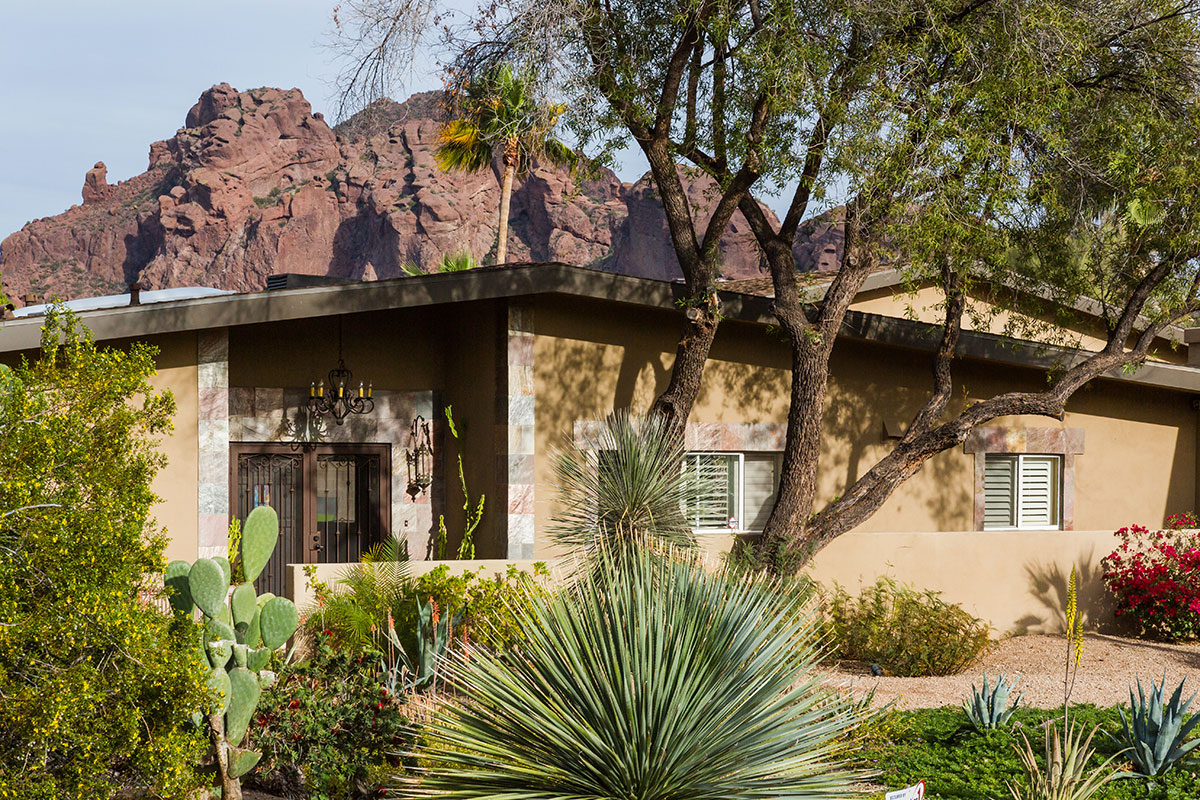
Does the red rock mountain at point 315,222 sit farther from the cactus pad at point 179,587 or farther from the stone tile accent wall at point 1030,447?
the cactus pad at point 179,587

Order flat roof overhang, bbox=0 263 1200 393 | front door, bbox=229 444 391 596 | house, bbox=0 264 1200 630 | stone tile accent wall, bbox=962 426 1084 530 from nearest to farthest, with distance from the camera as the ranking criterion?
1. flat roof overhang, bbox=0 263 1200 393
2. house, bbox=0 264 1200 630
3. front door, bbox=229 444 391 596
4. stone tile accent wall, bbox=962 426 1084 530

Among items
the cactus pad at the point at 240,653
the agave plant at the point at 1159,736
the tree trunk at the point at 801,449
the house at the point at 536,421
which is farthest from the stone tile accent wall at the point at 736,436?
the cactus pad at the point at 240,653

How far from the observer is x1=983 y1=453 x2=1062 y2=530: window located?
1396 cm

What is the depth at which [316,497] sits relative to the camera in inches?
480

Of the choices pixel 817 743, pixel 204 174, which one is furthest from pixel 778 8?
pixel 204 174

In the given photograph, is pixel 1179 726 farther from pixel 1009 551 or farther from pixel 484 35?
pixel 484 35

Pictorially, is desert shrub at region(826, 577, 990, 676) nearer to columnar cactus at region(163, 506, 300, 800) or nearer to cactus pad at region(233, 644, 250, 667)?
columnar cactus at region(163, 506, 300, 800)

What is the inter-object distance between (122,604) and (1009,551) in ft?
33.1

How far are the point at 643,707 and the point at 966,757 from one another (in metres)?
3.14

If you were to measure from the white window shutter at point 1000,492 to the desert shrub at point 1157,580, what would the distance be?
148 cm

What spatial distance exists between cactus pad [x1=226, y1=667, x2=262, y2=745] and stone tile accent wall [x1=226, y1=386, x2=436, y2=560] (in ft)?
18.4

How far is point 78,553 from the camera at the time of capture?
476 cm

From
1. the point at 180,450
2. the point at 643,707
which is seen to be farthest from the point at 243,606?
the point at 180,450

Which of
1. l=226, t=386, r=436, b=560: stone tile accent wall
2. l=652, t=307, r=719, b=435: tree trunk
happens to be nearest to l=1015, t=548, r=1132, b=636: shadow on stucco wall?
l=652, t=307, r=719, b=435: tree trunk
